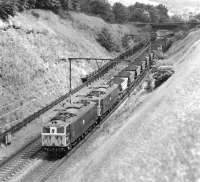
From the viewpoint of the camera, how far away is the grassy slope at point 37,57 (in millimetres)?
45656

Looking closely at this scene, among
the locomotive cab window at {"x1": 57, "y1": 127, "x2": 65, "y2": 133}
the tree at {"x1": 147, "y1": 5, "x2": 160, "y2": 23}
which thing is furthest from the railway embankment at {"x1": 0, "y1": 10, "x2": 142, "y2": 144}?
the tree at {"x1": 147, "y1": 5, "x2": 160, "y2": 23}

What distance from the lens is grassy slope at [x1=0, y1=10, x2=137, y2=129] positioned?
45.7 m

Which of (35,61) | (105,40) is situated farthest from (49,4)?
(35,61)

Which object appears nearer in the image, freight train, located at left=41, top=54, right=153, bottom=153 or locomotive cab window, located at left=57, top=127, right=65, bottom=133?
locomotive cab window, located at left=57, top=127, right=65, bottom=133

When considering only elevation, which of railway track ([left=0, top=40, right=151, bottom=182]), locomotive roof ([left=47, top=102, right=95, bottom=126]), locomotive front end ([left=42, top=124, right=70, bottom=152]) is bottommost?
railway track ([left=0, top=40, right=151, bottom=182])

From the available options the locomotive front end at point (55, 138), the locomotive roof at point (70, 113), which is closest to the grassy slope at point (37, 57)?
the locomotive roof at point (70, 113)

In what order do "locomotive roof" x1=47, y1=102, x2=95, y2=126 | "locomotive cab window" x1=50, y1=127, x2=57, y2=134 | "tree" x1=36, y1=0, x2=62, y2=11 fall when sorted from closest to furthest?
"locomotive cab window" x1=50, y1=127, x2=57, y2=134 < "locomotive roof" x1=47, y1=102, x2=95, y2=126 < "tree" x1=36, y1=0, x2=62, y2=11

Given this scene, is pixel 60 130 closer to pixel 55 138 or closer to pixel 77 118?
pixel 55 138

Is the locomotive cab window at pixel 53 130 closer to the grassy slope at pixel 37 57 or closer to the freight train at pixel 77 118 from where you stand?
the freight train at pixel 77 118

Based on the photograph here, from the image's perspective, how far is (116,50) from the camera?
9756 cm

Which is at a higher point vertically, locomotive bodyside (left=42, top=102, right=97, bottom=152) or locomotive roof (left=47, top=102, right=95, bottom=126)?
locomotive roof (left=47, top=102, right=95, bottom=126)

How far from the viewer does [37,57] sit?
5531cm

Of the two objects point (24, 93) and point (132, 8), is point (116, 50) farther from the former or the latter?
point (132, 8)

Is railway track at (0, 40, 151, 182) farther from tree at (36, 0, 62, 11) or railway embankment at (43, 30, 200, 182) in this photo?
tree at (36, 0, 62, 11)
